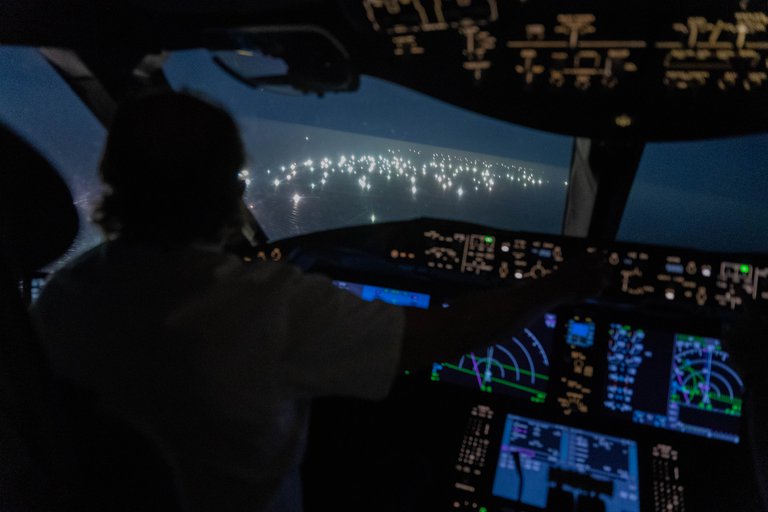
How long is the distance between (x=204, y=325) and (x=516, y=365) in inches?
43.8

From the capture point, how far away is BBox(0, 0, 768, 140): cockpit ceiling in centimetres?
116

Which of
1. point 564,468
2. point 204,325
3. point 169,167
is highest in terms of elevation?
point 169,167

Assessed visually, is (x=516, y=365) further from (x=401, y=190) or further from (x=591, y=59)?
(x=401, y=190)

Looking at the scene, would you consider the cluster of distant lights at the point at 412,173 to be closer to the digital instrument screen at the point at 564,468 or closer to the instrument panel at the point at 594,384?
the instrument panel at the point at 594,384

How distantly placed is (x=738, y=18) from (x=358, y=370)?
1.14 m

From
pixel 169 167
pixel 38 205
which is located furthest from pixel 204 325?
pixel 38 205

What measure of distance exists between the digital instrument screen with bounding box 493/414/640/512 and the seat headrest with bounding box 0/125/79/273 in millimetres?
1582

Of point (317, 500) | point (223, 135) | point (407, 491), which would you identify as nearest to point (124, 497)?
point (223, 135)

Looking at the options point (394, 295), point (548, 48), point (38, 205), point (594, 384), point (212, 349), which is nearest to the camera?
point (212, 349)

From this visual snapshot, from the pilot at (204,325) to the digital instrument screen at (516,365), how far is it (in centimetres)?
79

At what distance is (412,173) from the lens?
9.17ft

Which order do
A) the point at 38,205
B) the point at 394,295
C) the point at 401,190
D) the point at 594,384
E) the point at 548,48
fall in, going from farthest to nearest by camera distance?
the point at 401,190
the point at 38,205
the point at 394,295
the point at 594,384
the point at 548,48

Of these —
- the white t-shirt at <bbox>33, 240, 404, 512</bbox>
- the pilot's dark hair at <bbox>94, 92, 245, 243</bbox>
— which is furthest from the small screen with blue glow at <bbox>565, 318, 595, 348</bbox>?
the pilot's dark hair at <bbox>94, 92, 245, 243</bbox>

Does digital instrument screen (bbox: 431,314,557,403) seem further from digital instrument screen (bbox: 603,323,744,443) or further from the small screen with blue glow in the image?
digital instrument screen (bbox: 603,323,744,443)
